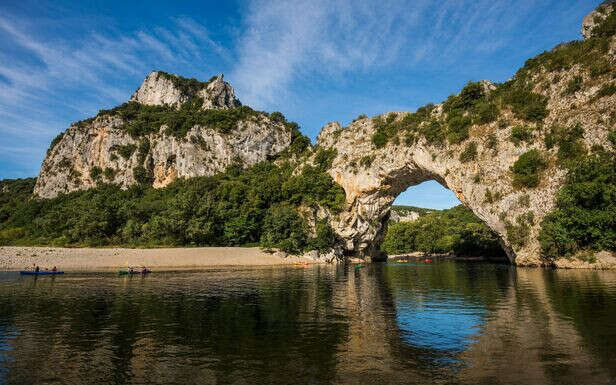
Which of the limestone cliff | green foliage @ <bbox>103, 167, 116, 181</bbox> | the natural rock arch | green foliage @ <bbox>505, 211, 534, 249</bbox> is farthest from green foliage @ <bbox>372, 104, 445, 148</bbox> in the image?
green foliage @ <bbox>103, 167, 116, 181</bbox>

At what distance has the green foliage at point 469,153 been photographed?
5223 centimetres

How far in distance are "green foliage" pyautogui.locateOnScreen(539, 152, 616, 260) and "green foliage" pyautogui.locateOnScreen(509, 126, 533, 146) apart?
25.3 ft

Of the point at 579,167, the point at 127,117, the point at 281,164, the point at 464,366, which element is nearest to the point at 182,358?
the point at 464,366

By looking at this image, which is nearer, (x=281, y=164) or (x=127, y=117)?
(x=281, y=164)

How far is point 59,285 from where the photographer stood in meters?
28.7

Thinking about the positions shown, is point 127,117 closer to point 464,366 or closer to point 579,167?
point 579,167

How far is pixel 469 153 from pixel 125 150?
8859 cm

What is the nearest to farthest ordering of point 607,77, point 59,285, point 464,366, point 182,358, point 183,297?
point 464,366
point 182,358
point 183,297
point 59,285
point 607,77

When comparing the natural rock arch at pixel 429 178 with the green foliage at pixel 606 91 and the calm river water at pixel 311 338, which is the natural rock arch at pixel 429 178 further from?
the calm river water at pixel 311 338

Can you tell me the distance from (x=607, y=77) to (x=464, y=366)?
50.7 meters

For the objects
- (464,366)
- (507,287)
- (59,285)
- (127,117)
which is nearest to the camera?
(464,366)

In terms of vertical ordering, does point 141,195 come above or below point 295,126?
below

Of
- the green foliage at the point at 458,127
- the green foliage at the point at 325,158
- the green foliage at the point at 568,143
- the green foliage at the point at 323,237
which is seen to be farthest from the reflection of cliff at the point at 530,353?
the green foliage at the point at 325,158

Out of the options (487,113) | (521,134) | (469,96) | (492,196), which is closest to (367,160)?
(469,96)
